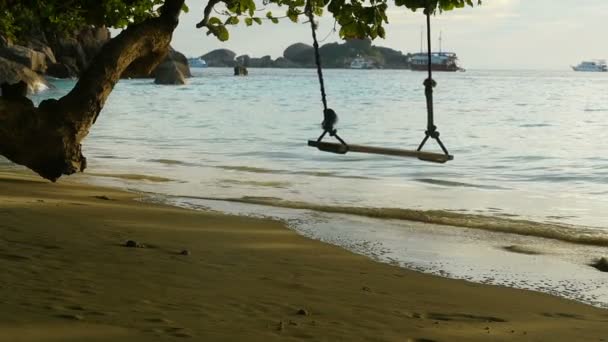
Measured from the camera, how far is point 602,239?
11477 mm

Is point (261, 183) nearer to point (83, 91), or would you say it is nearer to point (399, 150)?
point (83, 91)

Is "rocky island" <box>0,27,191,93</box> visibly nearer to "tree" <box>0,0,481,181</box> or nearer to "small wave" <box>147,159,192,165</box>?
"tree" <box>0,0,481,181</box>

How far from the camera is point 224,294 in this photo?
596 cm

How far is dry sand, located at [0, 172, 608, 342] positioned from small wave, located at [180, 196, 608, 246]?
3.43 meters

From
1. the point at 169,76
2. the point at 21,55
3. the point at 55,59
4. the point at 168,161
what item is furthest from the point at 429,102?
the point at 169,76

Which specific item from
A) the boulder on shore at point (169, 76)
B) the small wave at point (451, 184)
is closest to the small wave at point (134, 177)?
the small wave at point (451, 184)

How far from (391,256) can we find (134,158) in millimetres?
13834

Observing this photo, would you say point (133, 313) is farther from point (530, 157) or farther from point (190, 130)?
point (190, 130)

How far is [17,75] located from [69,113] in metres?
47.7

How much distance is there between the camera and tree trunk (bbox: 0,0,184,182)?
956 centimetres

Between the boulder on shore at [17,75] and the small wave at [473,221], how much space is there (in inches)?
1656

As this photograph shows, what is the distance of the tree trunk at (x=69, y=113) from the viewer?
31.4ft

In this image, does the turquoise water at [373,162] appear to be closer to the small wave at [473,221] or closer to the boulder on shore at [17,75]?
the small wave at [473,221]

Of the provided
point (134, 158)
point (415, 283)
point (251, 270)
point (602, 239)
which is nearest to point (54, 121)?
point (251, 270)
